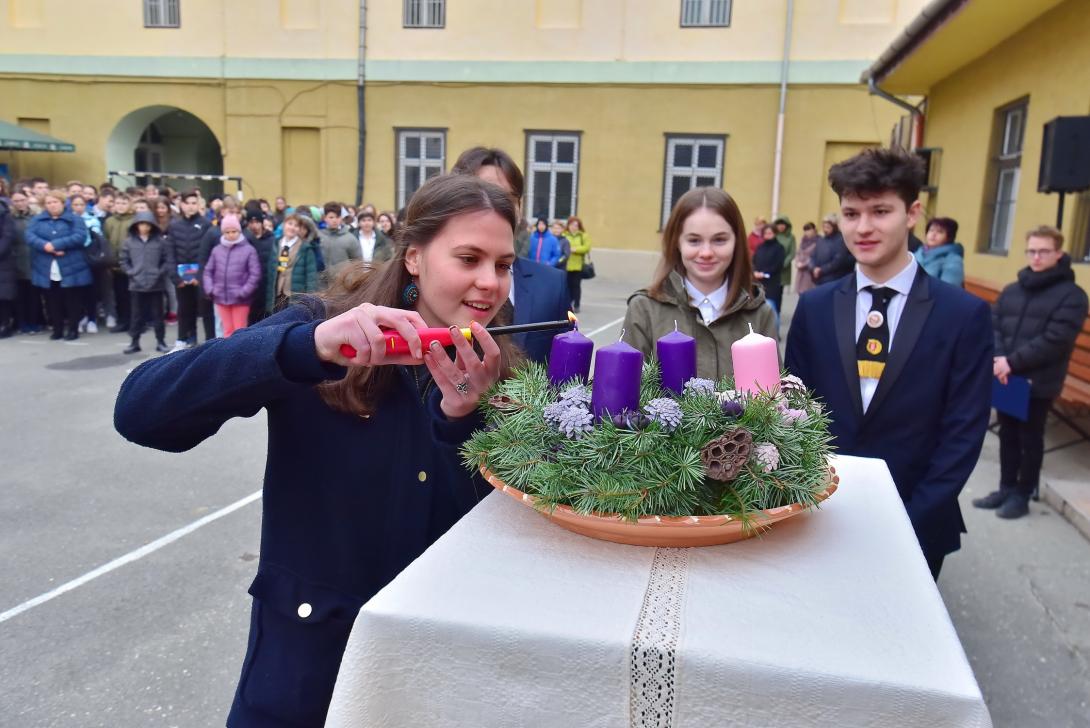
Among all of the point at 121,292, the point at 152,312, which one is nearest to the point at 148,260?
the point at 152,312

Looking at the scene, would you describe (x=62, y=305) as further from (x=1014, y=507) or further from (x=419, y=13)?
(x=419, y=13)

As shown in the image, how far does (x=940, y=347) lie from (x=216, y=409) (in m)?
2.01

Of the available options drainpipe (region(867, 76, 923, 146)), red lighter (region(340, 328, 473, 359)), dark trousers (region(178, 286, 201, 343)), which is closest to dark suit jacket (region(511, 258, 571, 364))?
red lighter (region(340, 328, 473, 359))

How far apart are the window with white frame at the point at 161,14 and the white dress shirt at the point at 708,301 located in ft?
66.3

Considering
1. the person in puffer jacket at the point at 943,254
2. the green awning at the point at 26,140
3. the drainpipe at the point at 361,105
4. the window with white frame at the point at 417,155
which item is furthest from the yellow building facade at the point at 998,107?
the green awning at the point at 26,140

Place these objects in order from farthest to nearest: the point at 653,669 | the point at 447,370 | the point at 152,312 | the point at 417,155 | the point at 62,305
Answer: the point at 417,155 < the point at 62,305 < the point at 152,312 < the point at 447,370 < the point at 653,669

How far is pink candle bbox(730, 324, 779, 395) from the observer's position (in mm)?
1392

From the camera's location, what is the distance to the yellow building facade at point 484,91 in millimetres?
16578

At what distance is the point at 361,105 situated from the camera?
18.4m

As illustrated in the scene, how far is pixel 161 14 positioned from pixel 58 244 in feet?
39.7

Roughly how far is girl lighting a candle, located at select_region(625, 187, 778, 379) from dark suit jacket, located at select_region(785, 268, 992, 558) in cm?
34

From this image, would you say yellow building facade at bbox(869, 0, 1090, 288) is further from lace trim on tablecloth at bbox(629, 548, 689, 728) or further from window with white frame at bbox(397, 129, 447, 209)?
window with white frame at bbox(397, 129, 447, 209)

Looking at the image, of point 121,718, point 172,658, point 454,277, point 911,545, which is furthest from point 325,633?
point 172,658

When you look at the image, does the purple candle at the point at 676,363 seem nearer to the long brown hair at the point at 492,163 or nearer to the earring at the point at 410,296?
the earring at the point at 410,296
